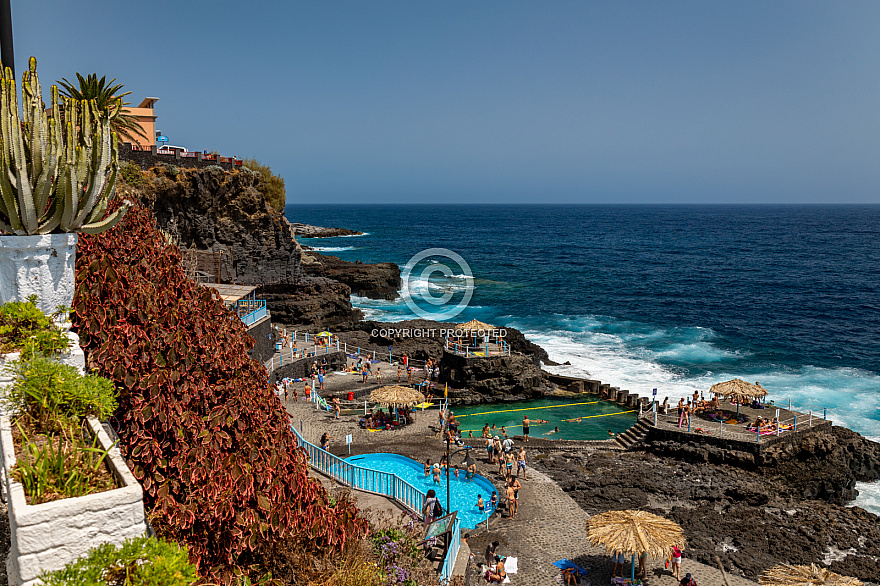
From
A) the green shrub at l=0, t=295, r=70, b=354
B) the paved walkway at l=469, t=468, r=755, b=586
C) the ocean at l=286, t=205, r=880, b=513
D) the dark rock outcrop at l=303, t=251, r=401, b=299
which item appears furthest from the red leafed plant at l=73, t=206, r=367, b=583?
the dark rock outcrop at l=303, t=251, r=401, b=299

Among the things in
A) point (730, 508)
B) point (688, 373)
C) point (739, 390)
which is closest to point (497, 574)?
point (730, 508)

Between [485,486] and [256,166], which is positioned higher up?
[256,166]

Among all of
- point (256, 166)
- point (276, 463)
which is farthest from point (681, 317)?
point (276, 463)

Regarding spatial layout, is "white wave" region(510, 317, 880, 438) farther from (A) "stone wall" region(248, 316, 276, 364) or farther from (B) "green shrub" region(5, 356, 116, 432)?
(B) "green shrub" region(5, 356, 116, 432)

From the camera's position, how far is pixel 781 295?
72.0m

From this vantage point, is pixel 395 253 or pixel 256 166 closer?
pixel 256 166

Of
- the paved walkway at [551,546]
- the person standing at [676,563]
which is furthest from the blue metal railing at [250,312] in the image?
the person standing at [676,563]

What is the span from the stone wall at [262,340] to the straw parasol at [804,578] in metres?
22.1

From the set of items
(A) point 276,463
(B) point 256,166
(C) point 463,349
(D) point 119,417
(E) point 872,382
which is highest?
(B) point 256,166

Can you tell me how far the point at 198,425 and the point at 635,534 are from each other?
11.2 metres

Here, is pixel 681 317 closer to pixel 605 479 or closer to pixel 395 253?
pixel 605 479

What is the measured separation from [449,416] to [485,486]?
9444mm

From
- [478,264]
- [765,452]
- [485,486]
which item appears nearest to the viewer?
[485,486]

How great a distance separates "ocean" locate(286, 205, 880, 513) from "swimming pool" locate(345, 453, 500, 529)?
53.8 ft
